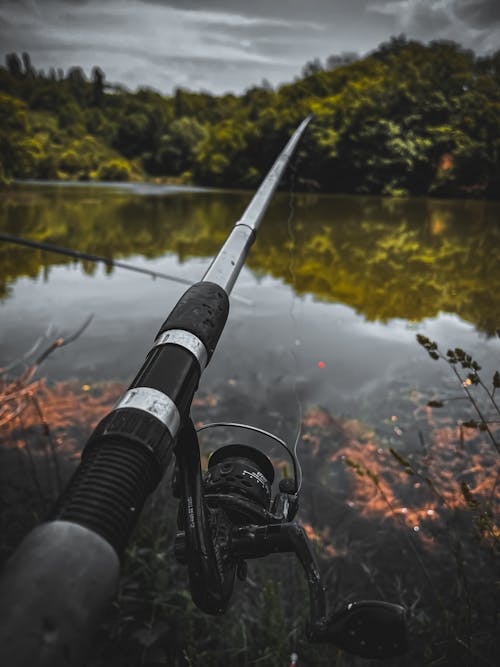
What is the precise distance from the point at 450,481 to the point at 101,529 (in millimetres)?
3382

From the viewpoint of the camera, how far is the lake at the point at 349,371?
282 cm

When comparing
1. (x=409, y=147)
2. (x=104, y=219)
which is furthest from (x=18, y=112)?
(x=409, y=147)

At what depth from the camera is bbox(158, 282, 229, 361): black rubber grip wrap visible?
95cm

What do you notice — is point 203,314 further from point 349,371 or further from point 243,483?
point 349,371

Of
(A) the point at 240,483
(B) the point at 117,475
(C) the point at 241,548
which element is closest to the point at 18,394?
(A) the point at 240,483

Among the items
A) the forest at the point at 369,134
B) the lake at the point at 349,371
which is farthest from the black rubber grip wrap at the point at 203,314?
the forest at the point at 369,134

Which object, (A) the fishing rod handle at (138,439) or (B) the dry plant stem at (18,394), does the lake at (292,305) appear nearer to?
(B) the dry plant stem at (18,394)

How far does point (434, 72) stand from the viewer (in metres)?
29.4

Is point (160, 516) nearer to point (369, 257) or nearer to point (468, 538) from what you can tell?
point (468, 538)

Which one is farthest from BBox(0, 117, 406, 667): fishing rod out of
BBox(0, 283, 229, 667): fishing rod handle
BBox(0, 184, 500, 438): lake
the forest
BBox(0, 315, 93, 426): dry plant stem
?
the forest

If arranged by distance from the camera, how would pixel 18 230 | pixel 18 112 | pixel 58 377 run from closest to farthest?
pixel 58 377
pixel 18 230
pixel 18 112

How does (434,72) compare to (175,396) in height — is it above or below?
above

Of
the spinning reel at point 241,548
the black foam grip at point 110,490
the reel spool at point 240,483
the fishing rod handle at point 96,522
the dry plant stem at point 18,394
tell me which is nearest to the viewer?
the fishing rod handle at point 96,522

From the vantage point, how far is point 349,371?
5188 millimetres
